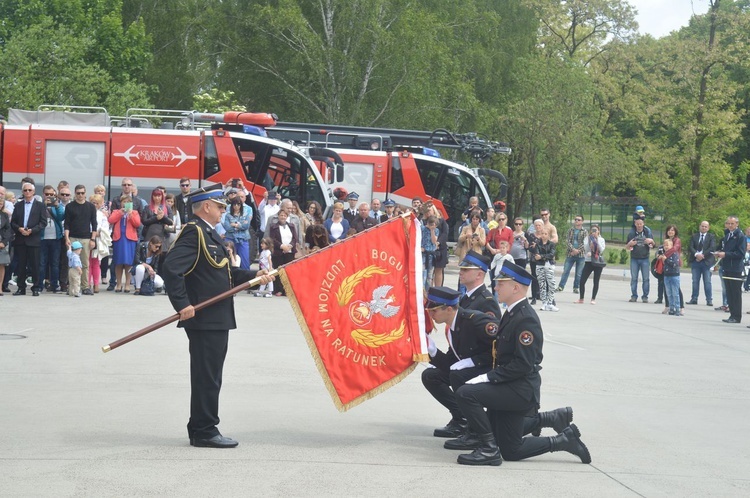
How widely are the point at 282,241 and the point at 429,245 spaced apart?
2941 millimetres

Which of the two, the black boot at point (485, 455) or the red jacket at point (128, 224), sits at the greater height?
the red jacket at point (128, 224)

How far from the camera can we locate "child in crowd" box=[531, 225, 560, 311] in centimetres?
2055

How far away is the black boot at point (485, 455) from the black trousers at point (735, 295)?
44.8 ft

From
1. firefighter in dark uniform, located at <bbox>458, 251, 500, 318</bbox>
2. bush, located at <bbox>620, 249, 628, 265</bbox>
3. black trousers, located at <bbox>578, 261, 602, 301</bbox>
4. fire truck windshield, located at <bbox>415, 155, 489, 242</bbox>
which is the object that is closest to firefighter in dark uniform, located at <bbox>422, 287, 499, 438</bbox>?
firefighter in dark uniform, located at <bbox>458, 251, 500, 318</bbox>

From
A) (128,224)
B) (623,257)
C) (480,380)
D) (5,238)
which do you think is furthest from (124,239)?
(623,257)

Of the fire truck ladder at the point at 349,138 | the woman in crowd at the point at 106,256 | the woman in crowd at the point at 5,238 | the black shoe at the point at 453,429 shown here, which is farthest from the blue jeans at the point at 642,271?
the black shoe at the point at 453,429

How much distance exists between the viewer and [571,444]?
8.42 m

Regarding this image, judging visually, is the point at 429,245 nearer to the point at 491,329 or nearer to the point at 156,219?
the point at 156,219

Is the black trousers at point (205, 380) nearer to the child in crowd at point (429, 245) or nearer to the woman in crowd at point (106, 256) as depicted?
the woman in crowd at point (106, 256)

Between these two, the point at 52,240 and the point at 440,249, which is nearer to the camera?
the point at 52,240

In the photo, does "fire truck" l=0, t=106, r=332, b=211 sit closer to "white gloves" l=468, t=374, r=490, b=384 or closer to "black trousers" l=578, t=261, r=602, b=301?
"black trousers" l=578, t=261, r=602, b=301

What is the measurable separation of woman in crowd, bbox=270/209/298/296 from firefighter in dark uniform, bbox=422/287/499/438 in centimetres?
1171

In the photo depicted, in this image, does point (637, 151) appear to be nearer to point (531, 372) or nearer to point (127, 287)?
point (127, 287)

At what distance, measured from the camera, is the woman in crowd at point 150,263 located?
63.3ft
